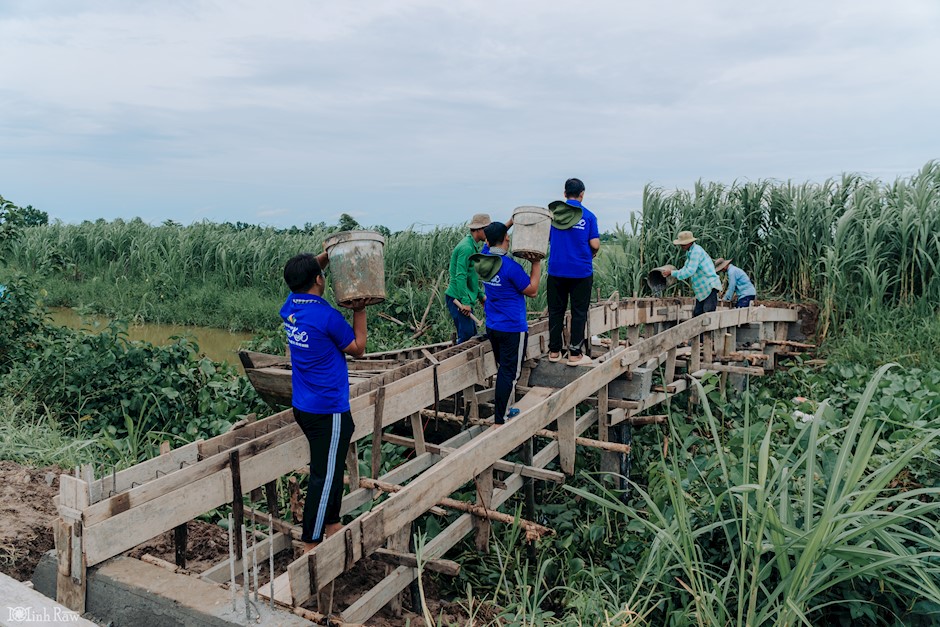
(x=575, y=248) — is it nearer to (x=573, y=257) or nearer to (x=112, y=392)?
(x=573, y=257)

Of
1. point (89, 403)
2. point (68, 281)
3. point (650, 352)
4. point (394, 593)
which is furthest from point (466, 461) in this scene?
point (68, 281)

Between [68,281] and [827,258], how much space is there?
1931 cm

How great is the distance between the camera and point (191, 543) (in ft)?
15.0

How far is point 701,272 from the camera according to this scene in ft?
26.2

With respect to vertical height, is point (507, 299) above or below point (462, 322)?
above

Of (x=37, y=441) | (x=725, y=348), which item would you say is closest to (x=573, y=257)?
(x=725, y=348)

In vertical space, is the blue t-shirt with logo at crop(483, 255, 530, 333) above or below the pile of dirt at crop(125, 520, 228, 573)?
above

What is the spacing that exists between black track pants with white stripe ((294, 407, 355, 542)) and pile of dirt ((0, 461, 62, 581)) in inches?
60.3

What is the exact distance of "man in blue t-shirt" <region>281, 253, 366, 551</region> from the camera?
11.9ft

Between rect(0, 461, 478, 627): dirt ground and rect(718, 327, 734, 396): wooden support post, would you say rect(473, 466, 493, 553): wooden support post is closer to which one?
rect(0, 461, 478, 627): dirt ground

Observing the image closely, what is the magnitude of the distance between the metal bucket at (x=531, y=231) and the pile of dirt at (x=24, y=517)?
336 cm

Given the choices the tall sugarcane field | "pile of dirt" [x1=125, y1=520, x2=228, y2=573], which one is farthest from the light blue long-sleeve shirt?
"pile of dirt" [x1=125, y1=520, x2=228, y2=573]

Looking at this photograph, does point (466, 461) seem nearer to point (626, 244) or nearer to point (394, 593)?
point (394, 593)

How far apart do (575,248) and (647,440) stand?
2.89 metres
